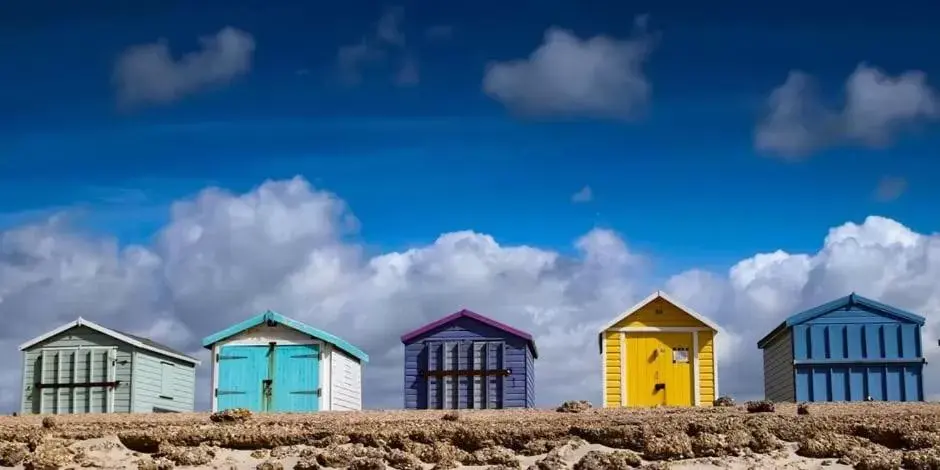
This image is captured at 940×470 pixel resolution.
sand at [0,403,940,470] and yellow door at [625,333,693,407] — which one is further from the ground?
yellow door at [625,333,693,407]

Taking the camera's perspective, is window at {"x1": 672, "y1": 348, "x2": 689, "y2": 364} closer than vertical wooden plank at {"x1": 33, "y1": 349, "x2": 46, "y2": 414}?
Yes

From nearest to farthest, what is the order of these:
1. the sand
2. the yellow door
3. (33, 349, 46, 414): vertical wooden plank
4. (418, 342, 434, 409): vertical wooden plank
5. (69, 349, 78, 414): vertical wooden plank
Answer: the sand
the yellow door
(418, 342, 434, 409): vertical wooden plank
(69, 349, 78, 414): vertical wooden plank
(33, 349, 46, 414): vertical wooden plank

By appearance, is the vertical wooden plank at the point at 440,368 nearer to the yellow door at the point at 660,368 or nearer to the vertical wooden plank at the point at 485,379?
the vertical wooden plank at the point at 485,379

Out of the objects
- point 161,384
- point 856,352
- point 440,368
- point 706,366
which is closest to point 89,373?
point 161,384

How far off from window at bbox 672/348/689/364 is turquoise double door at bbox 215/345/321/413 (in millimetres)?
8794

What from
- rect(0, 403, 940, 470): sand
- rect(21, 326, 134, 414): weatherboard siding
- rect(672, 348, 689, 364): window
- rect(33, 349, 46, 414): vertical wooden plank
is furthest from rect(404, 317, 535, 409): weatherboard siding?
rect(33, 349, 46, 414): vertical wooden plank

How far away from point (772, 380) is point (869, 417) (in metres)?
12.9

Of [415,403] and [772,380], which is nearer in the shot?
[415,403]

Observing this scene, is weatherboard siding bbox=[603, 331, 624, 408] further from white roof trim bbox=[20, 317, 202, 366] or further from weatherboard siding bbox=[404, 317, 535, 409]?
white roof trim bbox=[20, 317, 202, 366]

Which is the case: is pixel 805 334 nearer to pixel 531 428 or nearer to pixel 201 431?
pixel 531 428

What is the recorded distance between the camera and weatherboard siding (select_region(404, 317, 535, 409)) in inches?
1131

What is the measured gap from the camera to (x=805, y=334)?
28266 mm

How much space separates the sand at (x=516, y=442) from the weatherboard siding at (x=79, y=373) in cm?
995

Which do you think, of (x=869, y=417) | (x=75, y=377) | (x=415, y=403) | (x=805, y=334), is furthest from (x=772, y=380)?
(x=75, y=377)
